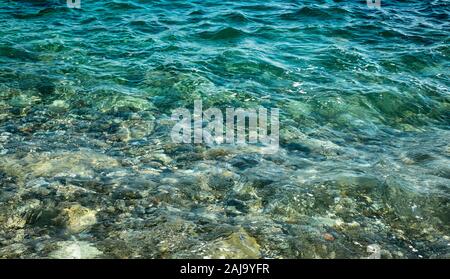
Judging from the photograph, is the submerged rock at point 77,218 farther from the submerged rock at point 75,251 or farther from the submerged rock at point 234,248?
the submerged rock at point 234,248

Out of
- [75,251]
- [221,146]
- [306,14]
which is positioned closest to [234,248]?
[75,251]

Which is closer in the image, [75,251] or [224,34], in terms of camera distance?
[75,251]

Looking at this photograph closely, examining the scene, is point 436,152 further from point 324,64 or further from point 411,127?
point 324,64

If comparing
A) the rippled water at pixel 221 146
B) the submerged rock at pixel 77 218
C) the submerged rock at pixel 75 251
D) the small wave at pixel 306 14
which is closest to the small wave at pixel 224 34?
the rippled water at pixel 221 146

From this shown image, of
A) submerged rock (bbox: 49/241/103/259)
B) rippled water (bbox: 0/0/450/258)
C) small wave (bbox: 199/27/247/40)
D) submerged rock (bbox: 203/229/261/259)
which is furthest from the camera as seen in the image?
small wave (bbox: 199/27/247/40)

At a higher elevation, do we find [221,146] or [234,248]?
[221,146]

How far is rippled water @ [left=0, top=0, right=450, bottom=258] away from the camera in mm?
5805

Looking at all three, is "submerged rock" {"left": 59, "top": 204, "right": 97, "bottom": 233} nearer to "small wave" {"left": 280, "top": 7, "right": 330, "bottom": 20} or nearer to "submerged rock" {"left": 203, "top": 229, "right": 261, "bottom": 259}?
"submerged rock" {"left": 203, "top": 229, "right": 261, "bottom": 259}

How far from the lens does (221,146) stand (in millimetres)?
8281

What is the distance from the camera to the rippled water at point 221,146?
19.0 ft

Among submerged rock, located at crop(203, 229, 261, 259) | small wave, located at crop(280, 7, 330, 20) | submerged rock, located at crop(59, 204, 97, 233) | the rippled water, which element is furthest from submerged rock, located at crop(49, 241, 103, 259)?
small wave, located at crop(280, 7, 330, 20)

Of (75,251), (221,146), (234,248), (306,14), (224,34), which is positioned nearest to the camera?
(75,251)

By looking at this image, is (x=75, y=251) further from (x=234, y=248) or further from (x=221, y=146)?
(x=221, y=146)
